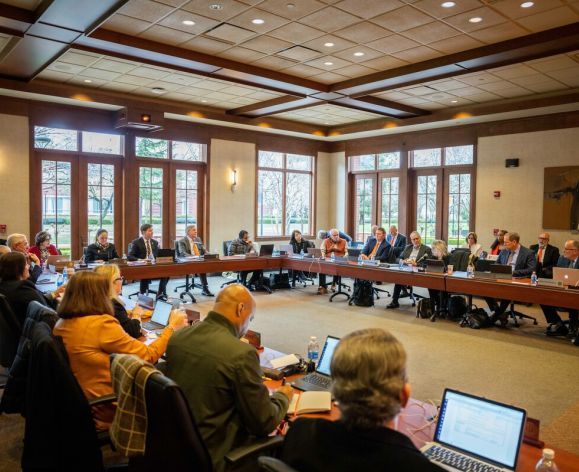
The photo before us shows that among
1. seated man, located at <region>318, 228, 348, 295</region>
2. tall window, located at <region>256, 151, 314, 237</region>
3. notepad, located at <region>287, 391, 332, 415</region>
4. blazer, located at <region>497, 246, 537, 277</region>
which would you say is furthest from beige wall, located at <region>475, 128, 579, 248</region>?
notepad, located at <region>287, 391, 332, 415</region>

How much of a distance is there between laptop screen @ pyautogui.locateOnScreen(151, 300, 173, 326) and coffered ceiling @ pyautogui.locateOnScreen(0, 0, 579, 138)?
8.92 feet

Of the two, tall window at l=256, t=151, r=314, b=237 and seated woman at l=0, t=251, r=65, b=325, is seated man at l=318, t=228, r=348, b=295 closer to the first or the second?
tall window at l=256, t=151, r=314, b=237

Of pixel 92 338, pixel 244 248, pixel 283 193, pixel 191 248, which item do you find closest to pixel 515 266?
pixel 244 248

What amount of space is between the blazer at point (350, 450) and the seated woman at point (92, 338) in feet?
4.81

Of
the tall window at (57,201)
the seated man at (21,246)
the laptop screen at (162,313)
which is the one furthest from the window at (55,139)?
the laptop screen at (162,313)

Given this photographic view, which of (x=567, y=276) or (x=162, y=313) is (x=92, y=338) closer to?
(x=162, y=313)

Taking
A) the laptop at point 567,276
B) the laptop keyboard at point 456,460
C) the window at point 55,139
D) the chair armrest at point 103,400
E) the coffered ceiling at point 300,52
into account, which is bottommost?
the chair armrest at point 103,400

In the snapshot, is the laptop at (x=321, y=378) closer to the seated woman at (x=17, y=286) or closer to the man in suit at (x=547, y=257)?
the seated woman at (x=17, y=286)

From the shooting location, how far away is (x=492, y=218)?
9445 millimetres

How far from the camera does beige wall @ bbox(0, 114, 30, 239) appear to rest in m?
8.06

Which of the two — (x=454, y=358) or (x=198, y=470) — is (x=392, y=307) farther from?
(x=198, y=470)

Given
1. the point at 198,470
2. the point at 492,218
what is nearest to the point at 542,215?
the point at 492,218

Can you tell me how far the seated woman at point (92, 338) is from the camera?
2.47 meters

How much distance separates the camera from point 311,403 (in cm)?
223
